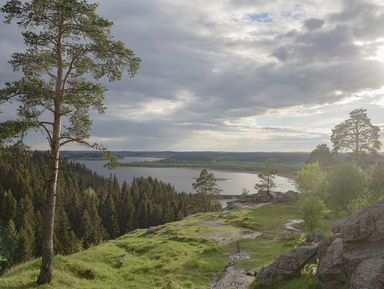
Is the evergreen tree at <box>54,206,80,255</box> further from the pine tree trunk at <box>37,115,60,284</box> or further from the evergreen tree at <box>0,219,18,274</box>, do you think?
the pine tree trunk at <box>37,115,60,284</box>

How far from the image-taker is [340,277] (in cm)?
1633

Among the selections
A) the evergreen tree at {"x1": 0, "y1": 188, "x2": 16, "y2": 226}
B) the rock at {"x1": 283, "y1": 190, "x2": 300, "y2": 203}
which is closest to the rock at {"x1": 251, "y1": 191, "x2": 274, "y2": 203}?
the rock at {"x1": 283, "y1": 190, "x2": 300, "y2": 203}

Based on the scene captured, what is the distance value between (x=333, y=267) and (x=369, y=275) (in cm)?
250

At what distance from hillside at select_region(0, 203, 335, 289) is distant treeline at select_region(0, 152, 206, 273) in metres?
40.0

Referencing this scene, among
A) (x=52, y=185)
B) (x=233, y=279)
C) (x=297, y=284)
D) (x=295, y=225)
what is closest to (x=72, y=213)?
(x=295, y=225)

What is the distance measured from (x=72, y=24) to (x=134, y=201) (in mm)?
104850

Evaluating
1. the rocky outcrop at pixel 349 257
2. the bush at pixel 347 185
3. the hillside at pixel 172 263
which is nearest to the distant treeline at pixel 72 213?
the hillside at pixel 172 263

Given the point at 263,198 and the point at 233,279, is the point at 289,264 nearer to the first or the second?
the point at 233,279

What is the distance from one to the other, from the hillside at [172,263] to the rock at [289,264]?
2.56 feet

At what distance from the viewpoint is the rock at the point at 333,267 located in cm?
1636

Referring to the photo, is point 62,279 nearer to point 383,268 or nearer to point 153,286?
point 153,286

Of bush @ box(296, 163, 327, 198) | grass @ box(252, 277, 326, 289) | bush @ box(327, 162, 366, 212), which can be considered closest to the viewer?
grass @ box(252, 277, 326, 289)

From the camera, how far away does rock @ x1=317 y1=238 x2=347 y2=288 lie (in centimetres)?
1636

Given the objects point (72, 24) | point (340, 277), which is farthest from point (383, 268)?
point (72, 24)
